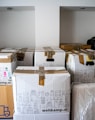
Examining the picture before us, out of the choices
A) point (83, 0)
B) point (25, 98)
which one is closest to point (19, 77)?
point (25, 98)

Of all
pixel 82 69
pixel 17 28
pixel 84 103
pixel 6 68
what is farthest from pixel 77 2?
pixel 84 103

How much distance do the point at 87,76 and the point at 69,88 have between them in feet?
1.30

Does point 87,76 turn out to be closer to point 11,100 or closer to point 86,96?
point 86,96

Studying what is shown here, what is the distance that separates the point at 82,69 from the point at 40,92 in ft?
1.88

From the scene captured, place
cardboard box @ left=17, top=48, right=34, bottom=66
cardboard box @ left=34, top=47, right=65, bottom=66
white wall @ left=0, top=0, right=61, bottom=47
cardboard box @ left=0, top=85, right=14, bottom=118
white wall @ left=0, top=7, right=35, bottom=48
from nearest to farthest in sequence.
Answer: cardboard box @ left=0, top=85, right=14, bottom=118, cardboard box @ left=34, top=47, right=65, bottom=66, cardboard box @ left=17, top=48, right=34, bottom=66, white wall @ left=0, top=0, right=61, bottom=47, white wall @ left=0, top=7, right=35, bottom=48

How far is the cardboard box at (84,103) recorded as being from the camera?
1.47 m

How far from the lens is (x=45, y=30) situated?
3.21 meters

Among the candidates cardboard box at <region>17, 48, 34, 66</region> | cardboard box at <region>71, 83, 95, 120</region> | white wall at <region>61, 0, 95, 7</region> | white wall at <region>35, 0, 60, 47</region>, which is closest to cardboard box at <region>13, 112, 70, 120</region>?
cardboard box at <region>71, 83, 95, 120</region>

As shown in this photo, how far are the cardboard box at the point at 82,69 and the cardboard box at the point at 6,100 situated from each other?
0.66m

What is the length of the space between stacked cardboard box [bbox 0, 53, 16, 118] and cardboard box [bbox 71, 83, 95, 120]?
2.07 ft

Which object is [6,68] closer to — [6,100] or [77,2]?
[6,100]

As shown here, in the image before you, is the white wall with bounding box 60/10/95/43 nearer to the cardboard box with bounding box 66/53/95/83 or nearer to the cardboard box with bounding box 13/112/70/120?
the cardboard box with bounding box 66/53/95/83

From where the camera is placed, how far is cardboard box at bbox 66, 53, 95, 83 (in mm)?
1716

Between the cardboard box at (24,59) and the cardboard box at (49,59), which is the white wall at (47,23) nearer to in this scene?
the cardboard box at (24,59)
